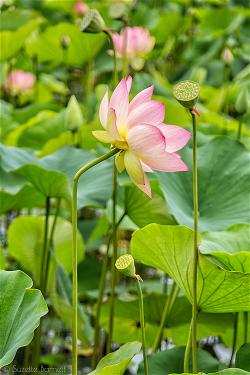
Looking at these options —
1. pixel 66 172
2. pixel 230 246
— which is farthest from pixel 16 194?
pixel 230 246

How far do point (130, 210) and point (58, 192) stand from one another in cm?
13

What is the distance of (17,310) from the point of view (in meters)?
0.95

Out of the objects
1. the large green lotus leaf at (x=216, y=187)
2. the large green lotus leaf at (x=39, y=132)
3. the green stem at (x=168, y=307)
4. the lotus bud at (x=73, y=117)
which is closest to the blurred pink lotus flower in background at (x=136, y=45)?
the large green lotus leaf at (x=39, y=132)

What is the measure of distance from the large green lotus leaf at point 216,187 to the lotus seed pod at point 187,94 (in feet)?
1.17

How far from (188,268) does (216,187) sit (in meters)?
0.35

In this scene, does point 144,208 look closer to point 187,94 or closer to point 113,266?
point 113,266

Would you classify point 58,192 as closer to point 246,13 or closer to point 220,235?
point 220,235

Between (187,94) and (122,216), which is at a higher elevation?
(187,94)

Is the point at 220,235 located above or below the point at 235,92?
above

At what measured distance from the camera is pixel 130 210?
1.36 metres

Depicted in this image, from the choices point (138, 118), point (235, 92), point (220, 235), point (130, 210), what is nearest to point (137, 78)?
point (235, 92)

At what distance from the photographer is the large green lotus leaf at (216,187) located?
125 cm

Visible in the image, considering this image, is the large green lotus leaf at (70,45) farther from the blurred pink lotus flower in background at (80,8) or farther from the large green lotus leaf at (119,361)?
the large green lotus leaf at (119,361)

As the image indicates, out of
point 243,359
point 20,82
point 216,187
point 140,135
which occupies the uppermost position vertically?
point 140,135
